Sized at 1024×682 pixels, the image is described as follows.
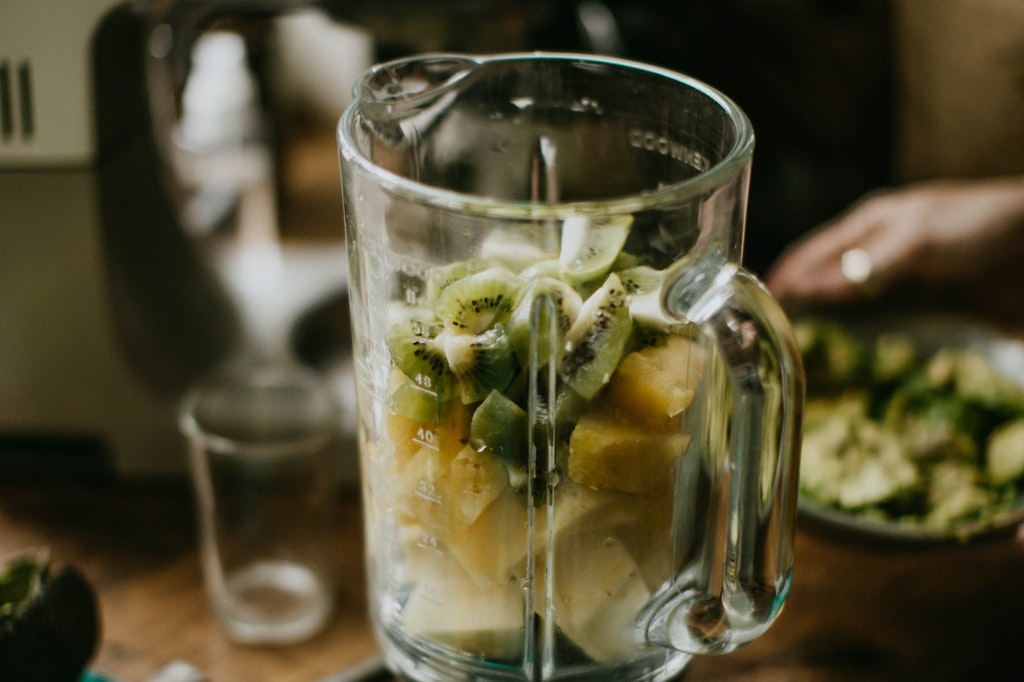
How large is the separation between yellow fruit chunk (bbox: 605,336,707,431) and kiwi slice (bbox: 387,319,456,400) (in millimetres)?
50

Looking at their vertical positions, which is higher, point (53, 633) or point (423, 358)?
point (423, 358)

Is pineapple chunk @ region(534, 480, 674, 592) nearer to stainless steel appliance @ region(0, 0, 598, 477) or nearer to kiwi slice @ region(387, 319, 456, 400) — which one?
kiwi slice @ region(387, 319, 456, 400)

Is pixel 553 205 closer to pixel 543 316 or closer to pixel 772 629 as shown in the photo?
pixel 543 316

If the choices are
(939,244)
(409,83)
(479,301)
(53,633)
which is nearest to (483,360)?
(479,301)

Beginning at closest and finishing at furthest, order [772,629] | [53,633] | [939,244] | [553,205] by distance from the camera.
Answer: [553,205] → [53,633] → [772,629] → [939,244]

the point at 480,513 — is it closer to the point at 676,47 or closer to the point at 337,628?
the point at 337,628

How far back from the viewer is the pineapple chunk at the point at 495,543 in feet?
1.11

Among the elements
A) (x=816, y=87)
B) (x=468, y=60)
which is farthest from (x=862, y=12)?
(x=468, y=60)

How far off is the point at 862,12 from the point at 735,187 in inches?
29.3

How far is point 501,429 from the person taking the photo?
0.33 meters

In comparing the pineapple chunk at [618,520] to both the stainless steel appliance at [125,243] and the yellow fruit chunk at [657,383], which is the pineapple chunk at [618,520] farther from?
the stainless steel appliance at [125,243]

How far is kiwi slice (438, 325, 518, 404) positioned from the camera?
1.06 ft

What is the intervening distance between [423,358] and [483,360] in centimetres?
2

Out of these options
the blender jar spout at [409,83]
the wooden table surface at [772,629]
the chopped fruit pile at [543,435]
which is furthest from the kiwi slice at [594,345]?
the wooden table surface at [772,629]
